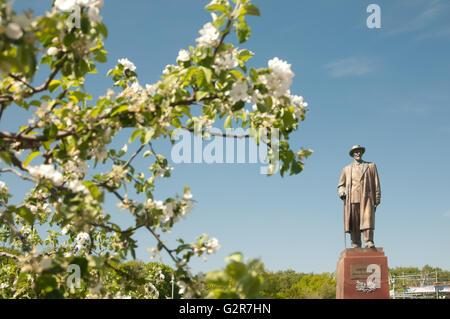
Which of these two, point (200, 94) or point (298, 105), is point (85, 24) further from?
point (298, 105)

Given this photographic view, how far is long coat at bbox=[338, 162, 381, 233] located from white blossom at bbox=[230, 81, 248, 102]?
8334 millimetres

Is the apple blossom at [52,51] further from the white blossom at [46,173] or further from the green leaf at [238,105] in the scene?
the green leaf at [238,105]

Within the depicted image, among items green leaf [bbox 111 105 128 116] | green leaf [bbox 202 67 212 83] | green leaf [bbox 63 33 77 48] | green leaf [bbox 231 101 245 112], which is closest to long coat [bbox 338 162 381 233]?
green leaf [bbox 231 101 245 112]

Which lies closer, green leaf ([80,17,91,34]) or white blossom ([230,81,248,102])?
green leaf ([80,17,91,34])

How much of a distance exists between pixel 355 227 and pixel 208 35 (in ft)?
29.2

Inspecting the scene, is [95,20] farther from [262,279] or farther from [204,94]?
[262,279]

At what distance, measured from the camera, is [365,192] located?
1043 centimetres

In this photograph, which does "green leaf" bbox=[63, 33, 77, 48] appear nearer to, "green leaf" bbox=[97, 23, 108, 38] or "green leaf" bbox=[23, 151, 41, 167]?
"green leaf" bbox=[97, 23, 108, 38]

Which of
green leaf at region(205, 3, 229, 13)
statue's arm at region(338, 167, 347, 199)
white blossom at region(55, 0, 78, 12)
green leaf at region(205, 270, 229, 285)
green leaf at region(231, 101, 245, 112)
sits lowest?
green leaf at region(205, 270, 229, 285)

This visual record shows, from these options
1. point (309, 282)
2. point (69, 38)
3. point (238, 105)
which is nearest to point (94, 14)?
point (69, 38)

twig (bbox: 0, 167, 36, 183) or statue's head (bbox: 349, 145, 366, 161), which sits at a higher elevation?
statue's head (bbox: 349, 145, 366, 161)

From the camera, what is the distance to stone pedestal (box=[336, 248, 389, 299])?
30.2ft

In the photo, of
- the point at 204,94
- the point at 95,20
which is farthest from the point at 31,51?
the point at 204,94
